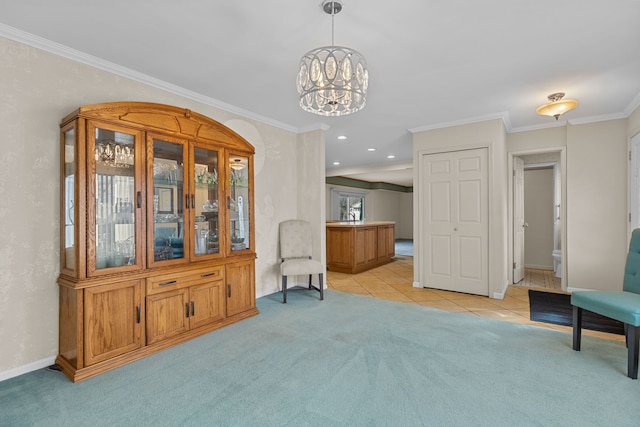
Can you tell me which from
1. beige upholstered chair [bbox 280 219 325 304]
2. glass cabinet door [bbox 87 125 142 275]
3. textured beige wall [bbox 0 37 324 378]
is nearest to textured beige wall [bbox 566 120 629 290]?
beige upholstered chair [bbox 280 219 325 304]

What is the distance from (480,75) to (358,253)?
153 inches

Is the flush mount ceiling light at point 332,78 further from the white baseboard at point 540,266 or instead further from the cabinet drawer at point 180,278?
the white baseboard at point 540,266

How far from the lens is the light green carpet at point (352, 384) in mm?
1784

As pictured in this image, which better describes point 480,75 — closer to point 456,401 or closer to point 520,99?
point 520,99

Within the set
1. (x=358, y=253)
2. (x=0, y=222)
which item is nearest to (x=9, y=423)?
(x=0, y=222)

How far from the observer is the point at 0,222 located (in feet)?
7.20

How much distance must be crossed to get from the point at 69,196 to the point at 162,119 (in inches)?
37.7

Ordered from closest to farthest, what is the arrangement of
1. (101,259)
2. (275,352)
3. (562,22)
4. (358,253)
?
1. (562,22)
2. (101,259)
3. (275,352)
4. (358,253)

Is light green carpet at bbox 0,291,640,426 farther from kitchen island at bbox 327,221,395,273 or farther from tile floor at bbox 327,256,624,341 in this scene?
kitchen island at bbox 327,221,395,273

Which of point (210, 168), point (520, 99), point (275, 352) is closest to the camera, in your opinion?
point (275, 352)

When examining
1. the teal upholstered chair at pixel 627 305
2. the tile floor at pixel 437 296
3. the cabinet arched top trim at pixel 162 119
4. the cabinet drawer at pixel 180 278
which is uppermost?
the cabinet arched top trim at pixel 162 119

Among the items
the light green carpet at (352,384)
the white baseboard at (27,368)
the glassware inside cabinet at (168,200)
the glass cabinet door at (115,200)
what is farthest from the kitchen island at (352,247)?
the white baseboard at (27,368)

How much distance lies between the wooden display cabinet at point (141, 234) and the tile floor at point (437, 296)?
2.22m

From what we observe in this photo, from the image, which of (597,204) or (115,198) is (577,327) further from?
(115,198)
